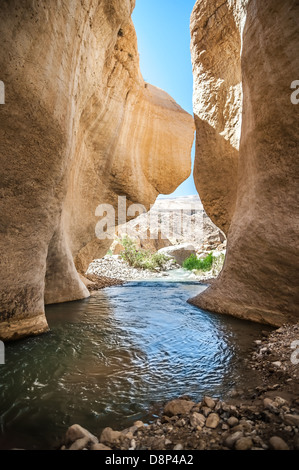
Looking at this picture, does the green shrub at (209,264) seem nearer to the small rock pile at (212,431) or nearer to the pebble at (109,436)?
the small rock pile at (212,431)

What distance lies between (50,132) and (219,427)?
3.62 metres

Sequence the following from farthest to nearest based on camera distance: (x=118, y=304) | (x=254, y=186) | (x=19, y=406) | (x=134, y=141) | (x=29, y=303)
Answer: (x=134, y=141), (x=118, y=304), (x=254, y=186), (x=29, y=303), (x=19, y=406)

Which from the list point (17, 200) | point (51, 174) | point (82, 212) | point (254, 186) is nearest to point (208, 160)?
point (254, 186)

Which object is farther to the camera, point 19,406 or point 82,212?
point 82,212

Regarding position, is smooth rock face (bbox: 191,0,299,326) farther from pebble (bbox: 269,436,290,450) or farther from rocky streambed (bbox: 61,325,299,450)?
pebble (bbox: 269,436,290,450)

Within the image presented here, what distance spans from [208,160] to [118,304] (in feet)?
16.6

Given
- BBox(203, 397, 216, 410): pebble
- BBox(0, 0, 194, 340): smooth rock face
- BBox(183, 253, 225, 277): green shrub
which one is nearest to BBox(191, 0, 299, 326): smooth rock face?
BBox(203, 397, 216, 410): pebble

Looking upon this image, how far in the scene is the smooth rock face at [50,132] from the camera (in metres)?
3.01

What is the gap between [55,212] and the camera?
399cm

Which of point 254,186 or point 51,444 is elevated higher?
point 254,186

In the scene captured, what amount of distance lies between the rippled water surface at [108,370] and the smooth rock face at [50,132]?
0.78 metres

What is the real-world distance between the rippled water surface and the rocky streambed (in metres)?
0.18
